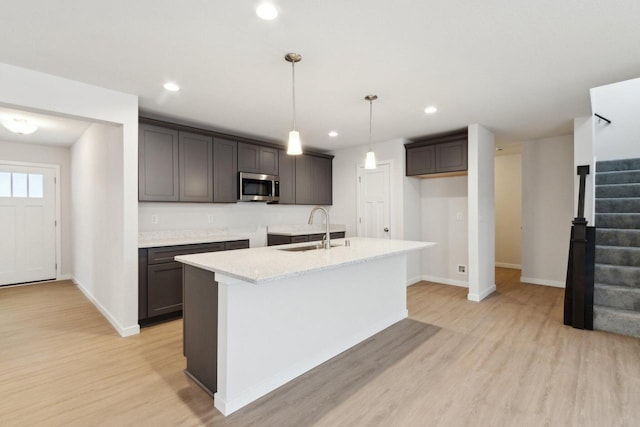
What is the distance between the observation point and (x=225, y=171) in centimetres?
438

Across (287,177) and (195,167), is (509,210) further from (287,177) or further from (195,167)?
(195,167)

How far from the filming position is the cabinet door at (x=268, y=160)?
4.85m

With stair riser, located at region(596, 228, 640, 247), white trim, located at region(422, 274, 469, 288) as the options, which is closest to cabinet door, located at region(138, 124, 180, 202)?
white trim, located at region(422, 274, 469, 288)

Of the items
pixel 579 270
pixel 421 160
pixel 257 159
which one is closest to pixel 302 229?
pixel 257 159

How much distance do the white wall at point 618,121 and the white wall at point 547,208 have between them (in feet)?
1.93

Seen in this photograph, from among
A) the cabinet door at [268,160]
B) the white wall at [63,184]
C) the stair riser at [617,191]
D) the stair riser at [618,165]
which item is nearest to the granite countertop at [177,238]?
the cabinet door at [268,160]

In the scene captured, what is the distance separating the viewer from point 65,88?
2.75m

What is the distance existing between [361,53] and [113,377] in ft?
10.2

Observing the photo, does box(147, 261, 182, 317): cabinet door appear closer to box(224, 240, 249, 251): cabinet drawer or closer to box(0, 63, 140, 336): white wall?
box(0, 63, 140, 336): white wall

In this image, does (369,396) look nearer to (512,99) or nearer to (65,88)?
(512,99)

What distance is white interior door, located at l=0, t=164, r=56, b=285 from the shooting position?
4973mm

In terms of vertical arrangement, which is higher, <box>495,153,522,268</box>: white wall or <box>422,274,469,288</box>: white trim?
<box>495,153,522,268</box>: white wall

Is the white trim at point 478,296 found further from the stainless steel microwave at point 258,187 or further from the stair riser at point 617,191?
the stainless steel microwave at point 258,187

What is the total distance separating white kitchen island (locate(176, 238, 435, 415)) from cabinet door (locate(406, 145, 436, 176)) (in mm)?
2227
